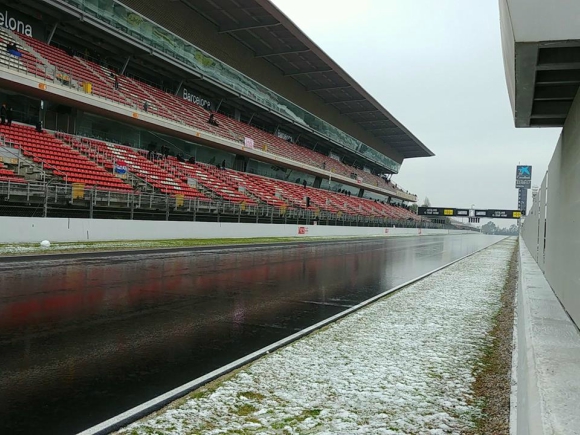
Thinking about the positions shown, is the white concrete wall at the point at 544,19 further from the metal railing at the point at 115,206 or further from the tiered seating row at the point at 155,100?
the tiered seating row at the point at 155,100

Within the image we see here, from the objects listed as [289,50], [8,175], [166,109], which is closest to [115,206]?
[8,175]

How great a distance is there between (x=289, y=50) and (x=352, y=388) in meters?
42.6

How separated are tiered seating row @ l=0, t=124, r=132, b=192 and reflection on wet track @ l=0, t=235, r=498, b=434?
8.51 meters

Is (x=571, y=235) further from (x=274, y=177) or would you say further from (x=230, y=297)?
(x=274, y=177)

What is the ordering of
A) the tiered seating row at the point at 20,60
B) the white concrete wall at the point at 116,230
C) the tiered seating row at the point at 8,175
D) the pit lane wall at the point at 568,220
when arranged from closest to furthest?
the pit lane wall at the point at 568,220 → the white concrete wall at the point at 116,230 → the tiered seating row at the point at 8,175 → the tiered seating row at the point at 20,60

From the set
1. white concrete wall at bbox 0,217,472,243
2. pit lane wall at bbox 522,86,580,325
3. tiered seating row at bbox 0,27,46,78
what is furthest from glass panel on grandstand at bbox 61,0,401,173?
pit lane wall at bbox 522,86,580,325

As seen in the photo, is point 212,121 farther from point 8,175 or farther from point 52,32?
point 8,175

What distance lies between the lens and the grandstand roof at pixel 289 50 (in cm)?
3559

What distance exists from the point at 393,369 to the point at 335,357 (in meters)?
0.68

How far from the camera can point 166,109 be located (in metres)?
32.4

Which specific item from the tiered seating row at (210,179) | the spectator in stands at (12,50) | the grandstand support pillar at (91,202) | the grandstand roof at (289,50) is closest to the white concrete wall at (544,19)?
the grandstand support pillar at (91,202)

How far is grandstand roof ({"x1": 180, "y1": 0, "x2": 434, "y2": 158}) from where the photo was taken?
1401 inches

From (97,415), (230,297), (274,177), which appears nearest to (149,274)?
(230,297)

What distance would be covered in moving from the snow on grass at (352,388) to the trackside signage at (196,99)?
36.3 m
